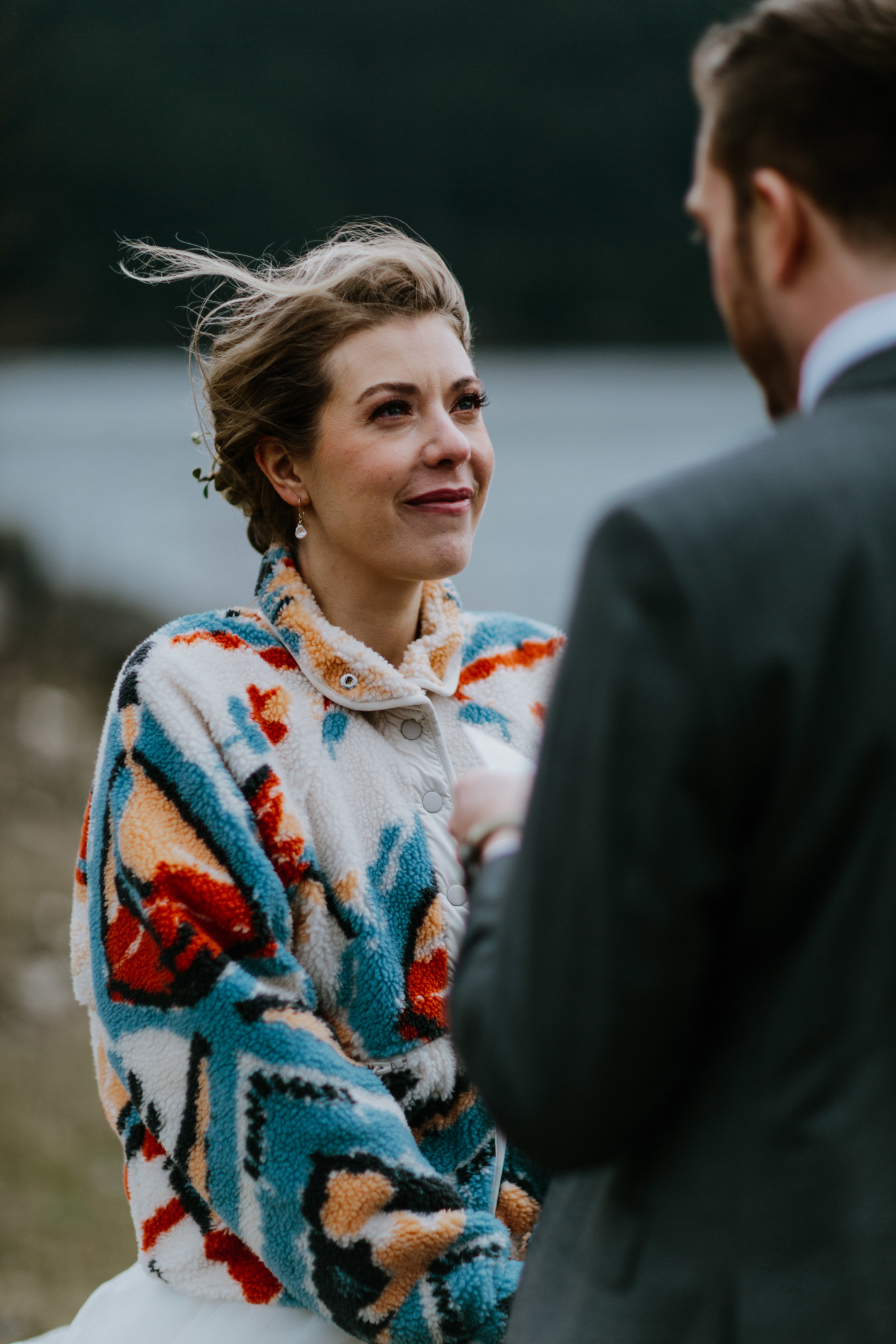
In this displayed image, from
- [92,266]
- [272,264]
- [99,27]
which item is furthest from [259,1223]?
[99,27]

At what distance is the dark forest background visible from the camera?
8773 millimetres

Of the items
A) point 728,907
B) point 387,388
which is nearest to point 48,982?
point 387,388

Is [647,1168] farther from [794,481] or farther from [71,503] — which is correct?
[71,503]

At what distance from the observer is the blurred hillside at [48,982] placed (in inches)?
126

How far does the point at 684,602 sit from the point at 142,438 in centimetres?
1081

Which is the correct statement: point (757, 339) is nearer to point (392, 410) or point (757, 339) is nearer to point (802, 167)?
point (802, 167)

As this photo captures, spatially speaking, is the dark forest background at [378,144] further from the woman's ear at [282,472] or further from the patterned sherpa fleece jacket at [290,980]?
the patterned sherpa fleece jacket at [290,980]

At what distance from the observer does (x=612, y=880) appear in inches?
29.8

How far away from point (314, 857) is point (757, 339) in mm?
852

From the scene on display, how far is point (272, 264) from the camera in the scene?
1845 mm

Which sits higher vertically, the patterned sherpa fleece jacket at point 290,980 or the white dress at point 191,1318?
the patterned sherpa fleece jacket at point 290,980

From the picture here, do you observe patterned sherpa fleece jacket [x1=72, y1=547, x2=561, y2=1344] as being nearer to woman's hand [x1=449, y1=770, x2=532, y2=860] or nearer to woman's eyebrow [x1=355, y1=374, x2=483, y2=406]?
woman's eyebrow [x1=355, y1=374, x2=483, y2=406]

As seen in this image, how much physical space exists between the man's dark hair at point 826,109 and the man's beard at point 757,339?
0.13 ft

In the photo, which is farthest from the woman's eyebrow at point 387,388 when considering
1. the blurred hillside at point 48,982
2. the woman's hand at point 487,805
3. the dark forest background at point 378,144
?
the dark forest background at point 378,144
